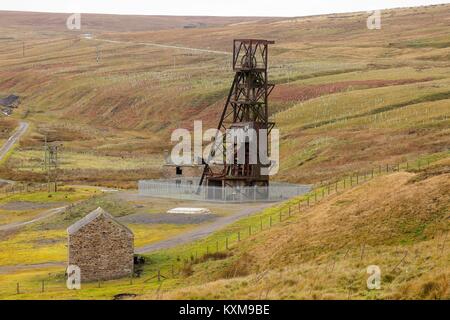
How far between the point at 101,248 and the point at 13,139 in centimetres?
10034

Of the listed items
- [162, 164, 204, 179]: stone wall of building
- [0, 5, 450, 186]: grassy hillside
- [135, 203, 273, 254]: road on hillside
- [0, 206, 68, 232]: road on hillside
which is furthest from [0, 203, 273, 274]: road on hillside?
[0, 206, 68, 232]: road on hillside

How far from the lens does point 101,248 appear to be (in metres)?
51.2

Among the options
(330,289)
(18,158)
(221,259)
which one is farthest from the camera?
(18,158)

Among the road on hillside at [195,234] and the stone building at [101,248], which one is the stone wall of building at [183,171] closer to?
the road on hillside at [195,234]

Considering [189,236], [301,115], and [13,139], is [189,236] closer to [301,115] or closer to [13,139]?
[301,115]

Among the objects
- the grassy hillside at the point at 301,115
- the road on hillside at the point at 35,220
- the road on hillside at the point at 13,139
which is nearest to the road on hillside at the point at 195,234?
the grassy hillside at the point at 301,115

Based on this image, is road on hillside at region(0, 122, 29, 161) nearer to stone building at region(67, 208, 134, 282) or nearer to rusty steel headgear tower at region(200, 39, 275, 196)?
rusty steel headgear tower at region(200, 39, 275, 196)

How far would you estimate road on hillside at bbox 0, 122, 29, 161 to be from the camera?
440 ft

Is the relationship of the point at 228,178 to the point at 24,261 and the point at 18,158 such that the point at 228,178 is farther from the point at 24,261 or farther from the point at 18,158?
the point at 18,158

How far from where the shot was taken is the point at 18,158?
12731 centimetres

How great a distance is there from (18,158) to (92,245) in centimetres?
7921

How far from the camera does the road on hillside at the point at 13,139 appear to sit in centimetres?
13420

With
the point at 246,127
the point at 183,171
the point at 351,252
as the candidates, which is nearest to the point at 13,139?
the point at 183,171
